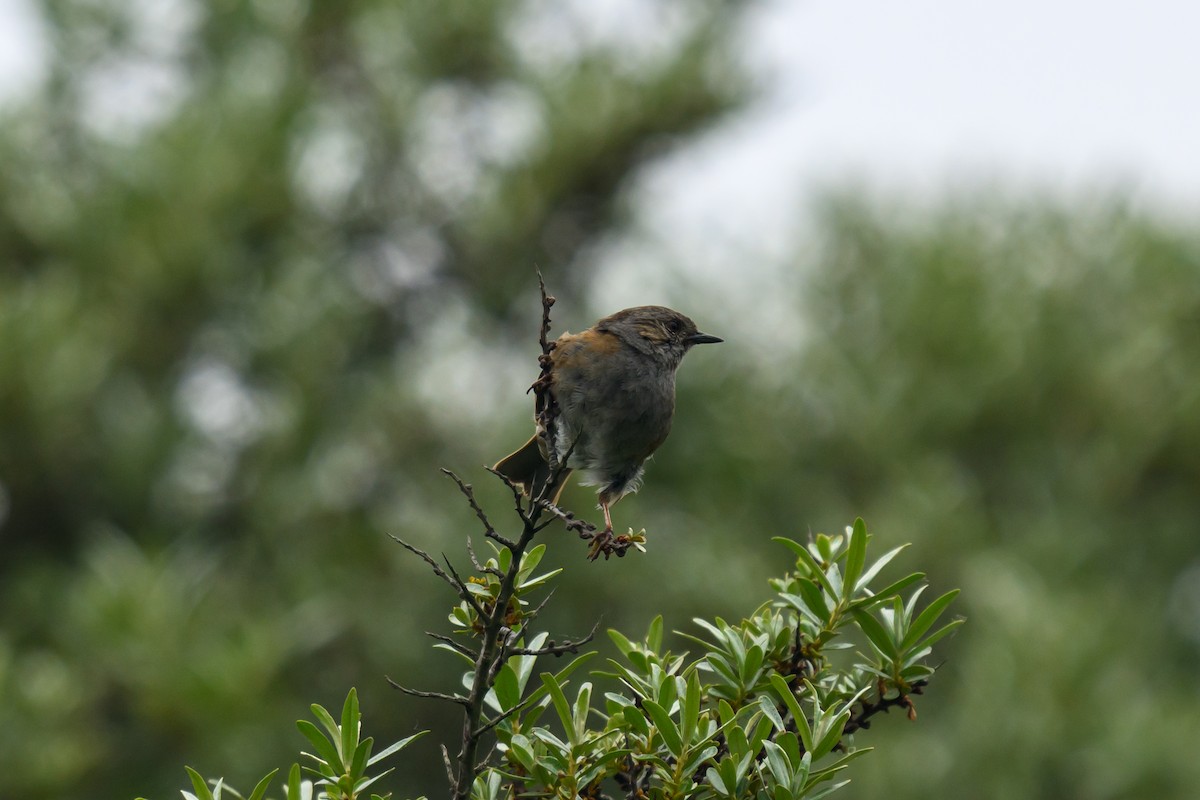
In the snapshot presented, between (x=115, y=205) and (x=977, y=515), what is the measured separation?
8902 mm

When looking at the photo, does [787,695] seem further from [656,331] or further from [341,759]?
[656,331]

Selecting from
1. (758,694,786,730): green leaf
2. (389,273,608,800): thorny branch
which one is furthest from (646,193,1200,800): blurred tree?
(389,273,608,800): thorny branch

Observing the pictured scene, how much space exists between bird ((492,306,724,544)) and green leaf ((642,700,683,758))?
180 centimetres

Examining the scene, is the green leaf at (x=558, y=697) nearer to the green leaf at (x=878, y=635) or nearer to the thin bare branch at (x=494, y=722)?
the thin bare branch at (x=494, y=722)

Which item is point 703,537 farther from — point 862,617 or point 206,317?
point 862,617

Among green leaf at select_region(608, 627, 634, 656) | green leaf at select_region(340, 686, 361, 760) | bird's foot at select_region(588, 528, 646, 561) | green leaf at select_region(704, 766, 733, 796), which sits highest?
bird's foot at select_region(588, 528, 646, 561)

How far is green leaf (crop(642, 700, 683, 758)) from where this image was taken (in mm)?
2629

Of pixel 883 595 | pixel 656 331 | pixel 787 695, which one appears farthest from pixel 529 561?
pixel 656 331

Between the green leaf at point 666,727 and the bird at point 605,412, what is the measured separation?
1.80 meters

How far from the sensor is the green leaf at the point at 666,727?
2.63m

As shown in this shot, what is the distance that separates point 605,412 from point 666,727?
1.99m

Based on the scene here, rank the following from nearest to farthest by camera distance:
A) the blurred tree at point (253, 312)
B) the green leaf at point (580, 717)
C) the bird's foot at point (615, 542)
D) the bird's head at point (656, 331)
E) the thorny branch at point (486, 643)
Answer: the thorny branch at point (486, 643) < the green leaf at point (580, 717) < the bird's foot at point (615, 542) < the bird's head at point (656, 331) < the blurred tree at point (253, 312)

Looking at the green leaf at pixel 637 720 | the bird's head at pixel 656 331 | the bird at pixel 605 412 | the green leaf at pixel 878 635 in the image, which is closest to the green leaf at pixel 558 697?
the green leaf at pixel 637 720

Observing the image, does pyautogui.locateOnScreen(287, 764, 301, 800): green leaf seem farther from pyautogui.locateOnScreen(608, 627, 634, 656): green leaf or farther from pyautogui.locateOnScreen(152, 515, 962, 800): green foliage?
pyautogui.locateOnScreen(608, 627, 634, 656): green leaf
